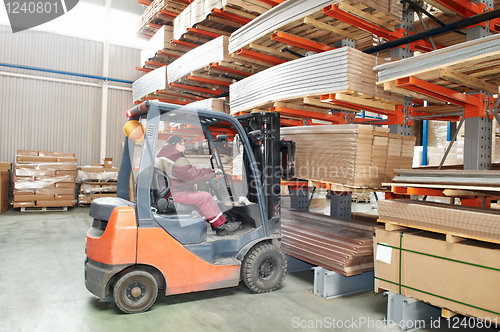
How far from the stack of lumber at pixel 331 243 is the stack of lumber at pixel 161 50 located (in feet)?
14.9

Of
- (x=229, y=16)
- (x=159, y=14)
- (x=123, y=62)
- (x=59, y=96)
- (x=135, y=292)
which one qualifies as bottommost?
(x=135, y=292)

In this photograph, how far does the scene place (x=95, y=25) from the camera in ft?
41.2

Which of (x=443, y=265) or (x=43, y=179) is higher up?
(x=43, y=179)

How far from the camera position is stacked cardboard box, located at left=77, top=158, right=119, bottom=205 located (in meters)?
11.1

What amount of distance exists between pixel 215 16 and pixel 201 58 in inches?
27.4

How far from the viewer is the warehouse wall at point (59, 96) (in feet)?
37.2

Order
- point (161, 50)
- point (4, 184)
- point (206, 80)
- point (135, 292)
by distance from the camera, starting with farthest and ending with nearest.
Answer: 1. point (4, 184)
2. point (161, 50)
3. point (206, 80)
4. point (135, 292)

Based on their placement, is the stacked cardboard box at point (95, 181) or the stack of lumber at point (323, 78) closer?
the stack of lumber at point (323, 78)

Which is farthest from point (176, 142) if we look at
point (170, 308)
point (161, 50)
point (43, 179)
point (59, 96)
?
point (59, 96)

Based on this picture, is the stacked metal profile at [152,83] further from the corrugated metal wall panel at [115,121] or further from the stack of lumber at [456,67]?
the stack of lumber at [456,67]

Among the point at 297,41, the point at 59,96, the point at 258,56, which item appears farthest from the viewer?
the point at 59,96

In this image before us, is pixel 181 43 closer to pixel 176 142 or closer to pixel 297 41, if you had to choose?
pixel 297 41

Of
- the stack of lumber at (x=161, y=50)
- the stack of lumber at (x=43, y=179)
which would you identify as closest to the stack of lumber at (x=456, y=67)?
the stack of lumber at (x=161, y=50)

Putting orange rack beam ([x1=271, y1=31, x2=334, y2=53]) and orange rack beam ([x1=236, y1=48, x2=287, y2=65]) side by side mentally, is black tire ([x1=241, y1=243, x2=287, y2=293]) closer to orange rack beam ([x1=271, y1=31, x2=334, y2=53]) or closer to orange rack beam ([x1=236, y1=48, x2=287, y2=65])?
orange rack beam ([x1=271, y1=31, x2=334, y2=53])
